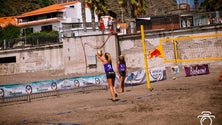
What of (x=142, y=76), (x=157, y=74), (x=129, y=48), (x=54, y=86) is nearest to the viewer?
(x=54, y=86)

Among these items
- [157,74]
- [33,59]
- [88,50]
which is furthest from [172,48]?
[33,59]

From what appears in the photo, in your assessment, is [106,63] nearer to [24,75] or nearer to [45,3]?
[24,75]

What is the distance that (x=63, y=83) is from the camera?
16.7 m

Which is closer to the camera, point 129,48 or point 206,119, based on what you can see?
point 206,119

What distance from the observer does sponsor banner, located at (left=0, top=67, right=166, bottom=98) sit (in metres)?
14.7

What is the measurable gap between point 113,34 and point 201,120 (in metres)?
22.5

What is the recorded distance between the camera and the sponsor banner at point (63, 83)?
1471cm

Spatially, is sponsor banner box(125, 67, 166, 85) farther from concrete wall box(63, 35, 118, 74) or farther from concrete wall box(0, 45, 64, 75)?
concrete wall box(0, 45, 64, 75)

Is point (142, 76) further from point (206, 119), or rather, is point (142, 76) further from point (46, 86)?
point (206, 119)

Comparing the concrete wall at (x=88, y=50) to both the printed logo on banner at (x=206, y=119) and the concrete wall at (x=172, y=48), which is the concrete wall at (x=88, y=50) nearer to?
the concrete wall at (x=172, y=48)

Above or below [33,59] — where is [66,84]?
below

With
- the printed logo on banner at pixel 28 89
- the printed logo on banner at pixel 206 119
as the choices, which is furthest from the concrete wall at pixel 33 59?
the printed logo on banner at pixel 206 119

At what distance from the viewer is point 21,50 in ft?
107

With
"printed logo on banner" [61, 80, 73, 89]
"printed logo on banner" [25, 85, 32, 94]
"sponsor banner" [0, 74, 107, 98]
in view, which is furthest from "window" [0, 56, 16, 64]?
"printed logo on banner" [25, 85, 32, 94]
